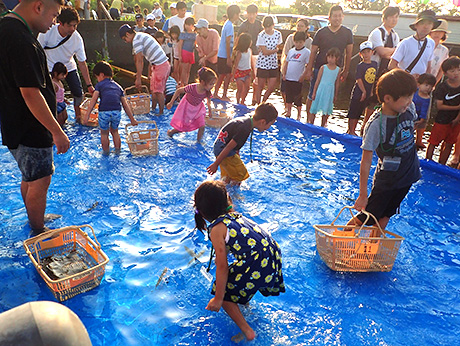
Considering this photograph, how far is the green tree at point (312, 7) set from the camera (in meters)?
38.8

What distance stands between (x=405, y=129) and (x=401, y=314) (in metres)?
1.61

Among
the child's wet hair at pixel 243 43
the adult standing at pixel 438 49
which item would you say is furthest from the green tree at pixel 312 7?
the adult standing at pixel 438 49

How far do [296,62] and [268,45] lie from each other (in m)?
0.90

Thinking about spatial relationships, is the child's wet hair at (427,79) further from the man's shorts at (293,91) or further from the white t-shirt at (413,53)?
the man's shorts at (293,91)

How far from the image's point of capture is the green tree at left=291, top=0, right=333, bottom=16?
127ft

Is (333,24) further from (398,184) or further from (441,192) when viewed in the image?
(398,184)

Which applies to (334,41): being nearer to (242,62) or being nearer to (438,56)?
(438,56)

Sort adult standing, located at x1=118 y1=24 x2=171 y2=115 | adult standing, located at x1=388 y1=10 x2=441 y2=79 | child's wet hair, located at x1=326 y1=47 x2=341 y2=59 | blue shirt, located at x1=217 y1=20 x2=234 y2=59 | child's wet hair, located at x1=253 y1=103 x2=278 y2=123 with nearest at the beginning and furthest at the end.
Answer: child's wet hair, located at x1=253 y1=103 x2=278 y2=123 → adult standing, located at x1=388 y1=10 x2=441 y2=79 → child's wet hair, located at x1=326 y1=47 x2=341 y2=59 → adult standing, located at x1=118 y1=24 x2=171 y2=115 → blue shirt, located at x1=217 y1=20 x2=234 y2=59

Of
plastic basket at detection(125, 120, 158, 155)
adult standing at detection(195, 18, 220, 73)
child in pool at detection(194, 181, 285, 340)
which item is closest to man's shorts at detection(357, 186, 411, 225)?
child in pool at detection(194, 181, 285, 340)

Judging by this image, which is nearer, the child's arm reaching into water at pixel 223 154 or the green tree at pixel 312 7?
the child's arm reaching into water at pixel 223 154

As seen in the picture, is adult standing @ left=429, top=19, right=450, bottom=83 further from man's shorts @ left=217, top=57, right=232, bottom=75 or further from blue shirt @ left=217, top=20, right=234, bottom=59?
man's shorts @ left=217, top=57, right=232, bottom=75

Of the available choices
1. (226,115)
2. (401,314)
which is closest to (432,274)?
(401,314)

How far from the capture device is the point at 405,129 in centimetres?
324

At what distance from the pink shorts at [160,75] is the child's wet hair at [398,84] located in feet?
20.0
